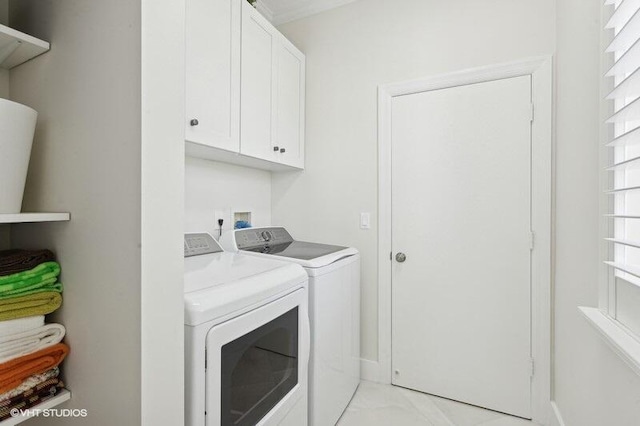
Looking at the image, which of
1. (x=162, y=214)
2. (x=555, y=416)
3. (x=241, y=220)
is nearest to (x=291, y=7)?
(x=241, y=220)

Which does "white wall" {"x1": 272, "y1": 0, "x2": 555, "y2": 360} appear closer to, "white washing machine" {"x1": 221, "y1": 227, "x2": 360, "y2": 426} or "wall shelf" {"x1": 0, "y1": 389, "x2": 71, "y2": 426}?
"white washing machine" {"x1": 221, "y1": 227, "x2": 360, "y2": 426}

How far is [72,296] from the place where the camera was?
0.91 meters

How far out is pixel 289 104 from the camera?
7.25ft

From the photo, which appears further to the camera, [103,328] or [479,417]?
[479,417]

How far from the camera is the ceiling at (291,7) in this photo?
232 centimetres

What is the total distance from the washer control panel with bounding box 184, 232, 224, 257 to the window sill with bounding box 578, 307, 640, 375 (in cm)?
167

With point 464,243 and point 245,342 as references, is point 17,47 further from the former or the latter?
point 464,243

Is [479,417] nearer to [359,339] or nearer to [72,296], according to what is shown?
[359,339]

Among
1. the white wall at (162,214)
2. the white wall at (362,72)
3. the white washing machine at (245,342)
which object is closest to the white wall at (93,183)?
the white wall at (162,214)

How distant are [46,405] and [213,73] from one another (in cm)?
143

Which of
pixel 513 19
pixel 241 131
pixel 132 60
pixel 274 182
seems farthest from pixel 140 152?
pixel 513 19

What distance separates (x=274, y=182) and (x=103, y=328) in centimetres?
181

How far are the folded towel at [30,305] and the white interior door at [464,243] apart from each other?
5.92 feet

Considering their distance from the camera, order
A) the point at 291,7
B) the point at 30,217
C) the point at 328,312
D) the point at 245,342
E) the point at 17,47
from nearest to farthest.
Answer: the point at 30,217 → the point at 17,47 → the point at 245,342 → the point at 328,312 → the point at 291,7
